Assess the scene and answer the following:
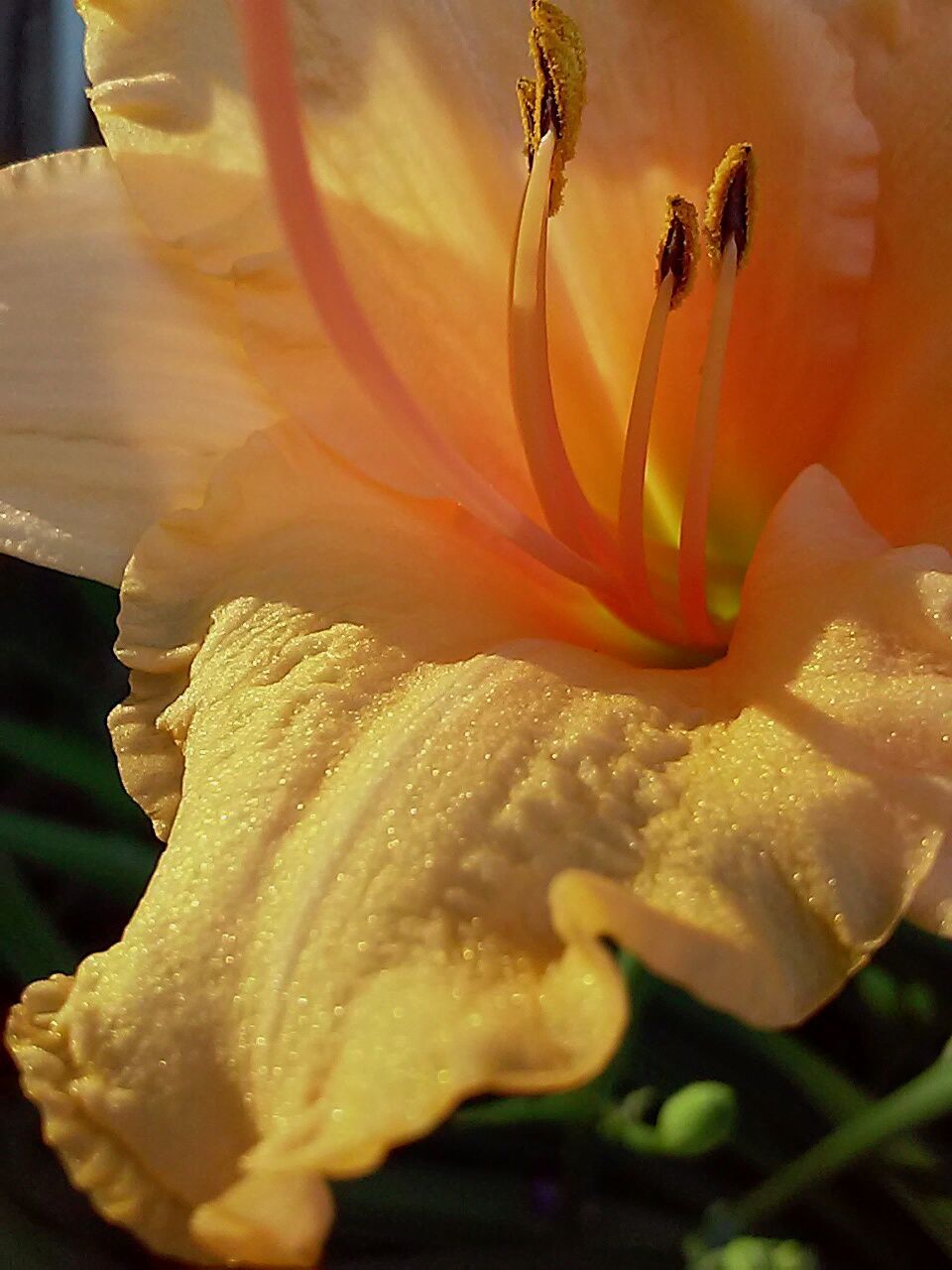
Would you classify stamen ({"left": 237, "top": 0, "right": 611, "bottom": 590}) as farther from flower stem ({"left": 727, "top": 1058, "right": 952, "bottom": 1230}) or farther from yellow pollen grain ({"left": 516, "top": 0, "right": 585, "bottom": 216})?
flower stem ({"left": 727, "top": 1058, "right": 952, "bottom": 1230})

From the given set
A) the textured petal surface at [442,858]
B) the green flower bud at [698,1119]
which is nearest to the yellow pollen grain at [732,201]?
the textured petal surface at [442,858]

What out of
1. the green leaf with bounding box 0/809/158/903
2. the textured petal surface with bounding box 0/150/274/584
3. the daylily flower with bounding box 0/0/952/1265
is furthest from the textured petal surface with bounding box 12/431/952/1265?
the green leaf with bounding box 0/809/158/903

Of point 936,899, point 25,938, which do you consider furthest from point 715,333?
point 25,938

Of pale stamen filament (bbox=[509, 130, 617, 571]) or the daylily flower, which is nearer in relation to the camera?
the daylily flower

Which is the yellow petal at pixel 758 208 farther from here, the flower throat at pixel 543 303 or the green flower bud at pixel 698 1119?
the green flower bud at pixel 698 1119

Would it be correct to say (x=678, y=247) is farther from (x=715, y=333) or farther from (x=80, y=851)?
(x=80, y=851)

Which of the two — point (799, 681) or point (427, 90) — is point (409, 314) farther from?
point (799, 681)

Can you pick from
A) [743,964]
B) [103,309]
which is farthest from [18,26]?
[743,964]
